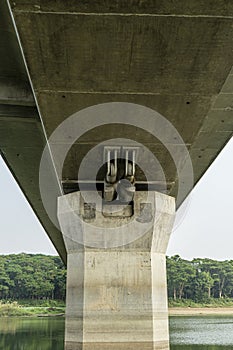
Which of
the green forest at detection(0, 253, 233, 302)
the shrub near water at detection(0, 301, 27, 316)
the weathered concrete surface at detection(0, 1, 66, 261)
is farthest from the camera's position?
the green forest at detection(0, 253, 233, 302)

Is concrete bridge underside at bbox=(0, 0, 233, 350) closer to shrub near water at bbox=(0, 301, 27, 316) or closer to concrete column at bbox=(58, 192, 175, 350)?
concrete column at bbox=(58, 192, 175, 350)

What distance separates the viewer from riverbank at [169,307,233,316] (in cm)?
7938

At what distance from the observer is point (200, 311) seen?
80312mm

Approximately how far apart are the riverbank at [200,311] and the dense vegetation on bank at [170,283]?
4.91ft

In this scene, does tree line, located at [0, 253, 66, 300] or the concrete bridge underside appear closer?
the concrete bridge underside

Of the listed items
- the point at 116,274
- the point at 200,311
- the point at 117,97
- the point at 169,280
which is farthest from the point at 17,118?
the point at 169,280

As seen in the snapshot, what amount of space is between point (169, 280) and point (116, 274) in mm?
82488

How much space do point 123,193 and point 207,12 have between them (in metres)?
4.62

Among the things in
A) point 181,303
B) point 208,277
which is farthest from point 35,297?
point 208,277

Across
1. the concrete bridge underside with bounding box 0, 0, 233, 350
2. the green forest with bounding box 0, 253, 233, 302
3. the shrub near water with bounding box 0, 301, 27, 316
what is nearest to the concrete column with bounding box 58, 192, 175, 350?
the concrete bridge underside with bounding box 0, 0, 233, 350

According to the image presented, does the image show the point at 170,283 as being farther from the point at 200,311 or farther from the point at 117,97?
the point at 117,97

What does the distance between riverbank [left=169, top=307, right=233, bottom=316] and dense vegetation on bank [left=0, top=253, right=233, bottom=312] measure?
1496 mm

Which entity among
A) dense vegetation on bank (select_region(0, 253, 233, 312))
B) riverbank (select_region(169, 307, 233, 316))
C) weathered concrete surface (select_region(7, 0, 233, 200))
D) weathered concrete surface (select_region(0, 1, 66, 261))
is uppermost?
dense vegetation on bank (select_region(0, 253, 233, 312))

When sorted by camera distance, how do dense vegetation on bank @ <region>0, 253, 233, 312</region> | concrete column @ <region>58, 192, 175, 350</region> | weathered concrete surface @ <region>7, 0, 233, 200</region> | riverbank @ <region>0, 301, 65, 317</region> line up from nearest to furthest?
1. weathered concrete surface @ <region>7, 0, 233, 200</region>
2. concrete column @ <region>58, 192, 175, 350</region>
3. riverbank @ <region>0, 301, 65, 317</region>
4. dense vegetation on bank @ <region>0, 253, 233, 312</region>
